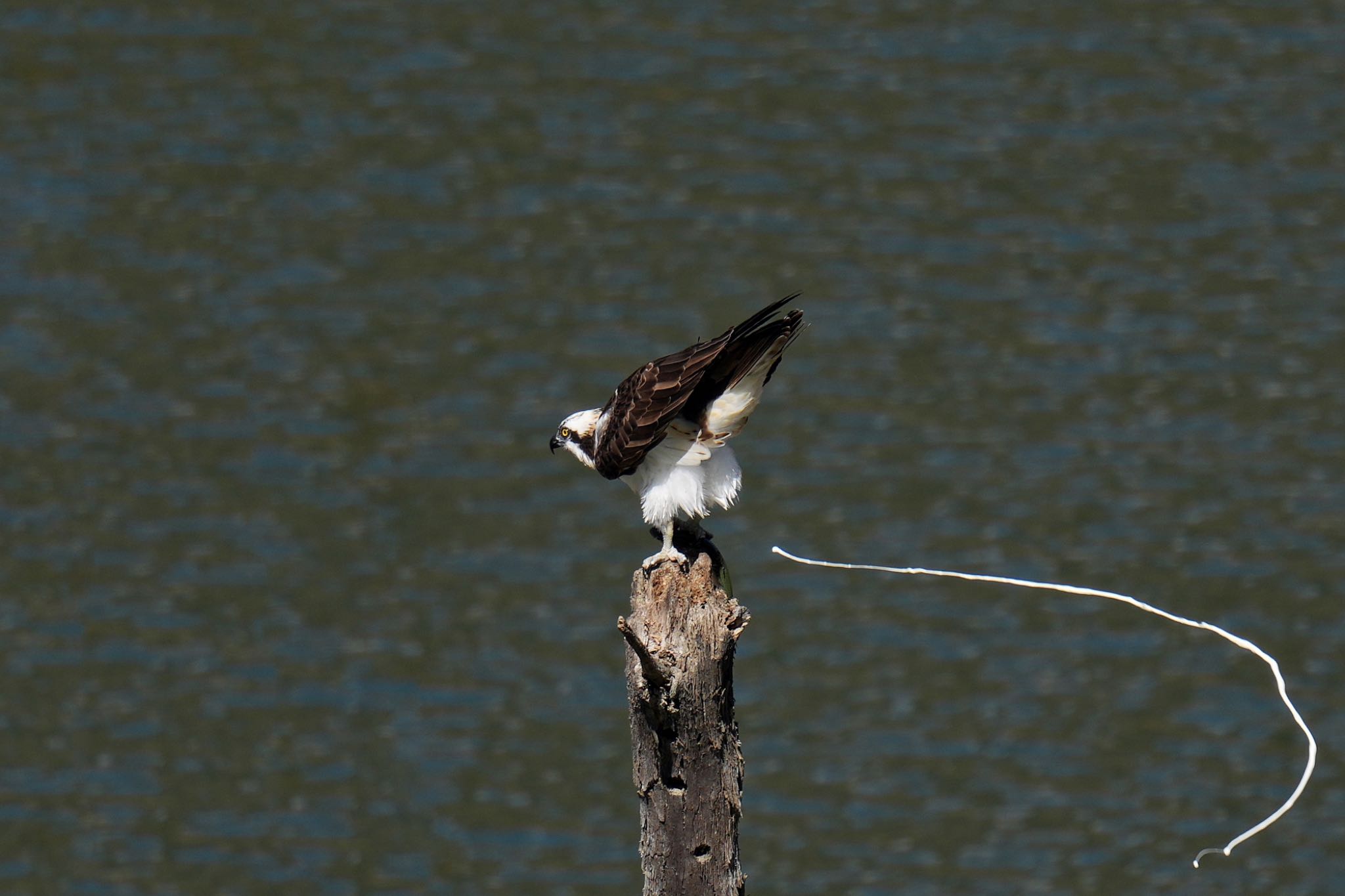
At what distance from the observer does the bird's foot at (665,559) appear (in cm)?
891

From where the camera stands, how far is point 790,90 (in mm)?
31547

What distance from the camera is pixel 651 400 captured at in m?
9.45

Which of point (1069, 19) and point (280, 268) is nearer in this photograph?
point (280, 268)

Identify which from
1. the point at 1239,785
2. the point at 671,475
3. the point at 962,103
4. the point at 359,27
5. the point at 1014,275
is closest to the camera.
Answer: the point at 671,475

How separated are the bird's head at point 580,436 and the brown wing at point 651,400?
1.78ft

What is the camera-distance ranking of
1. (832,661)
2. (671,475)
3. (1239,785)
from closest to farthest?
1. (671,475)
2. (1239,785)
3. (832,661)

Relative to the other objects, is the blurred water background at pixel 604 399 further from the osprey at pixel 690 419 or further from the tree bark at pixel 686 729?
the tree bark at pixel 686 729

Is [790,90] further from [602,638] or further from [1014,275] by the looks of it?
[602,638]

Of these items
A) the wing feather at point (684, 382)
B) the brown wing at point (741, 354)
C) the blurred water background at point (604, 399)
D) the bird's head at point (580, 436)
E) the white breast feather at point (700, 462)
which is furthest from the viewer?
the blurred water background at point (604, 399)

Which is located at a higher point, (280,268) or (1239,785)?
(280,268)

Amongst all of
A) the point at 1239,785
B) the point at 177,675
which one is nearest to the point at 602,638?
the point at 177,675

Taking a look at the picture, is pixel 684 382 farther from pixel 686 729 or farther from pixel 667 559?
pixel 686 729

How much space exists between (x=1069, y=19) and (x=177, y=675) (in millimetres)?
18472

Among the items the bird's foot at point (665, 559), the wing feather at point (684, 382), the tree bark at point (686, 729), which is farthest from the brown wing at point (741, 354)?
the tree bark at point (686, 729)
